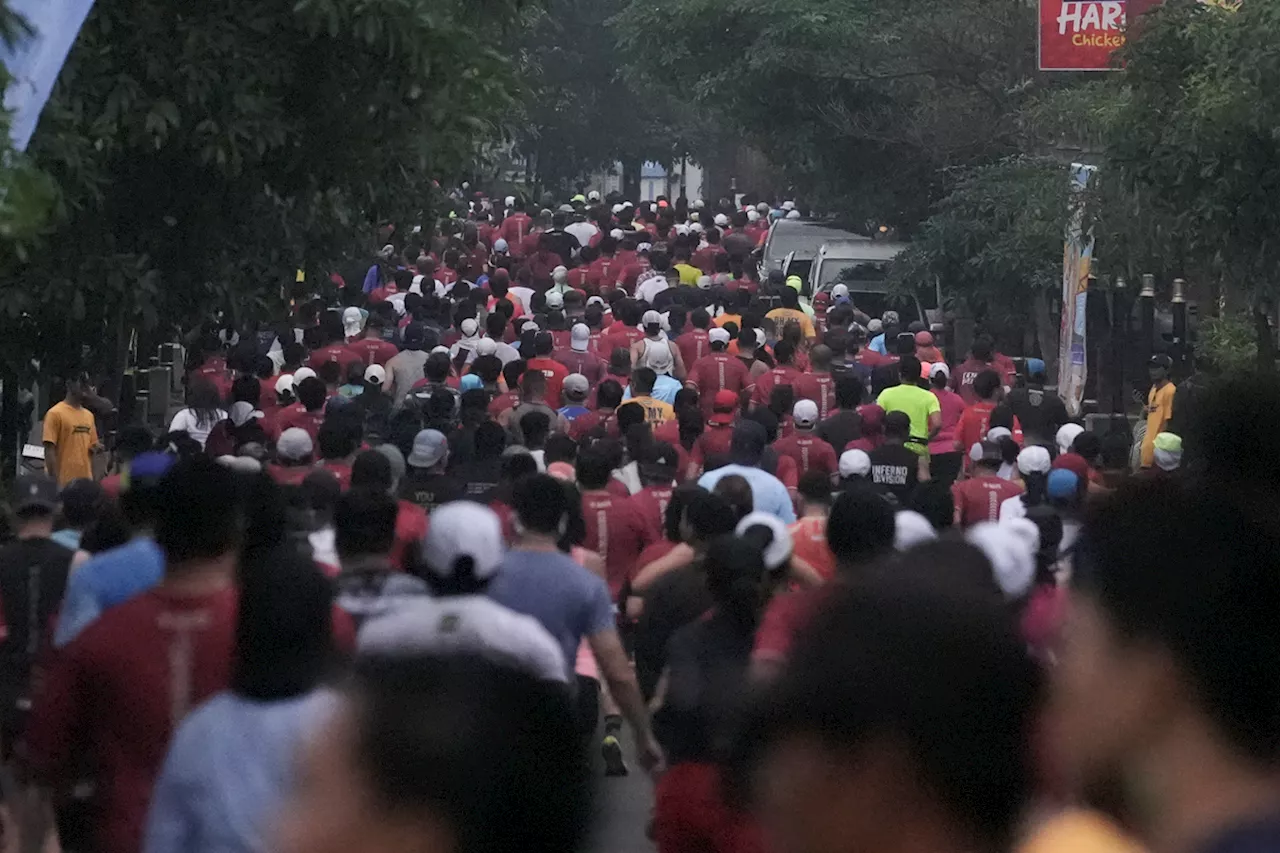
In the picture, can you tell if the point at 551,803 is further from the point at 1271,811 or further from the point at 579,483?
the point at 579,483

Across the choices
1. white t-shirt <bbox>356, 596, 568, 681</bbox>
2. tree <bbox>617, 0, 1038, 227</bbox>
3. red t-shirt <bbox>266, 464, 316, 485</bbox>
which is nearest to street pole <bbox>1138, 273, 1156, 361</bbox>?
tree <bbox>617, 0, 1038, 227</bbox>

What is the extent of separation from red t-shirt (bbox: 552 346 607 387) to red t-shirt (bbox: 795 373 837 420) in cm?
146

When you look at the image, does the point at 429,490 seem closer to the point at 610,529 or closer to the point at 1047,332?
the point at 610,529

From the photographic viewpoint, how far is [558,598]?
687 centimetres

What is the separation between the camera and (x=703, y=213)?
33750mm

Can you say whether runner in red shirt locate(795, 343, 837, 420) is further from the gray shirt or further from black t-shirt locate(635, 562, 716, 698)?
black t-shirt locate(635, 562, 716, 698)

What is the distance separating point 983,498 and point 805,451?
1.26 m

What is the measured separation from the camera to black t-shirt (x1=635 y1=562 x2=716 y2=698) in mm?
7027

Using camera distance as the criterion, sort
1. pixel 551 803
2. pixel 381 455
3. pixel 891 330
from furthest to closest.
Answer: pixel 891 330
pixel 381 455
pixel 551 803

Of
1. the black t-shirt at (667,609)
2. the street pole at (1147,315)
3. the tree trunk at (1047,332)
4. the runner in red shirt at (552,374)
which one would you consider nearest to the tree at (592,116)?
the tree trunk at (1047,332)

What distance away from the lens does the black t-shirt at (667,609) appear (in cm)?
703

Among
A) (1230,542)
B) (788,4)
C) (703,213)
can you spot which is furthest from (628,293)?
(1230,542)

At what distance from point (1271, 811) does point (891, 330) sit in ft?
63.3

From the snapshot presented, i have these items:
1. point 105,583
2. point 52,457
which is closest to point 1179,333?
point 52,457
